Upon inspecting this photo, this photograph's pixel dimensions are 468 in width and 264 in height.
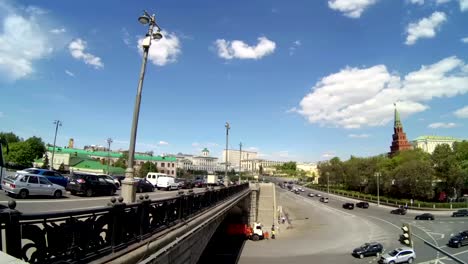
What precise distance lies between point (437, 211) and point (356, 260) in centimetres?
4477

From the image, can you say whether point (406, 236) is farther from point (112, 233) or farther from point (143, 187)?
point (143, 187)

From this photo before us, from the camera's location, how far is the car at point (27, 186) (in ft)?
68.8

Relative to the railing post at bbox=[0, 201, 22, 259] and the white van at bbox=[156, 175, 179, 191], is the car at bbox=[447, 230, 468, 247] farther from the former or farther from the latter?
the railing post at bbox=[0, 201, 22, 259]

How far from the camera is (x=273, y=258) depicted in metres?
33.5

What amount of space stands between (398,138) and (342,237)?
12468cm

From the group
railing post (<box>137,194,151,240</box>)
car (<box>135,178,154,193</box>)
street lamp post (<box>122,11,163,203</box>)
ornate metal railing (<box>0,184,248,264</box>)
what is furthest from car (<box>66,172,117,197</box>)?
railing post (<box>137,194,151,240</box>)

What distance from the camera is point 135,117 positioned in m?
10.3

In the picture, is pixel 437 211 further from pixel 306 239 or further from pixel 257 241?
pixel 257 241

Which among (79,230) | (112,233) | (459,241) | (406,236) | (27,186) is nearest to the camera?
(79,230)

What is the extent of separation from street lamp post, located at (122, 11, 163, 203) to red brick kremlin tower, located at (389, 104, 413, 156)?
157m

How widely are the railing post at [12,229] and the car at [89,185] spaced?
24345mm

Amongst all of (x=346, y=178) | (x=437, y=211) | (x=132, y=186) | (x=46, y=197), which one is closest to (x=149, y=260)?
(x=132, y=186)

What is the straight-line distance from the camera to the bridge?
14.1 feet

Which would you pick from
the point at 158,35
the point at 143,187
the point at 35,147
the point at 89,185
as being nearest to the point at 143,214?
the point at 158,35
